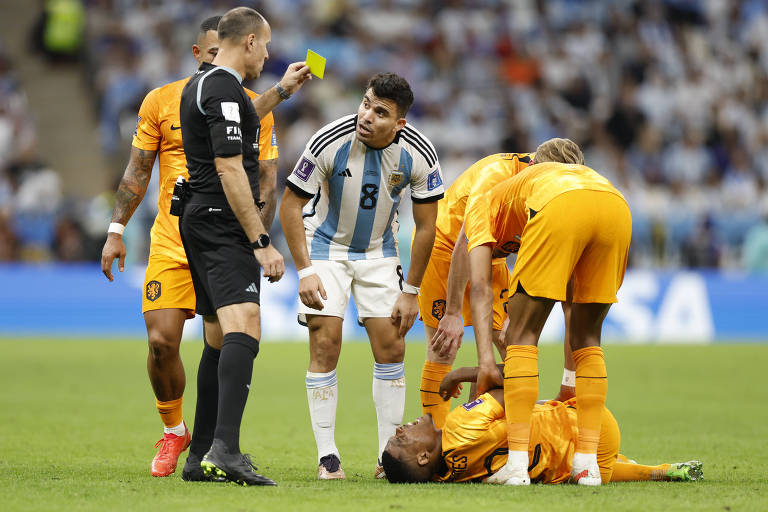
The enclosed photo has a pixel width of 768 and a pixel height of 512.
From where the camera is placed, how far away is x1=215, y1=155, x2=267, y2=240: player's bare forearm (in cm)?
542

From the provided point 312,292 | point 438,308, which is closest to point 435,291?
point 438,308

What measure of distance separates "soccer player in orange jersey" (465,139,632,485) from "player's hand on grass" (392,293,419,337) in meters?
0.95

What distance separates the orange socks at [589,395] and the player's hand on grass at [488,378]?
46cm

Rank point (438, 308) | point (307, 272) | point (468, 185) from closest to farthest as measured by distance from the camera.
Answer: point (307, 272) → point (468, 185) → point (438, 308)

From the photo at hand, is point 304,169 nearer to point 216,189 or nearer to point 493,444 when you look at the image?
point 216,189

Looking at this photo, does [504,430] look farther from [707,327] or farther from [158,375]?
[707,327]

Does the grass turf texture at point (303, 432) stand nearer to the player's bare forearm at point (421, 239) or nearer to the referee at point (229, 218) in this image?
the referee at point (229, 218)

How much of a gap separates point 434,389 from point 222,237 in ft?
7.02

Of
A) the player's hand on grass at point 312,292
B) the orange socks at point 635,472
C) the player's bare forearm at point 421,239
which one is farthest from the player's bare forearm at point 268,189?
the orange socks at point 635,472

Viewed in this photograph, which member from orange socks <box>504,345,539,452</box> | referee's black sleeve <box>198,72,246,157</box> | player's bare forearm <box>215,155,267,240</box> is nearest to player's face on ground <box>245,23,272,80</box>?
referee's black sleeve <box>198,72,246,157</box>

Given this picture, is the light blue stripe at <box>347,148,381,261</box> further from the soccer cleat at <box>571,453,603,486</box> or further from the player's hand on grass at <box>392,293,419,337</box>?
the soccer cleat at <box>571,453,603,486</box>

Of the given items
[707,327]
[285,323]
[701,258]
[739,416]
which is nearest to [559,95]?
[701,258]

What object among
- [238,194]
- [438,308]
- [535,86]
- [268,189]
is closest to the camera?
[238,194]

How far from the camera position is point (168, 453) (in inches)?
251
